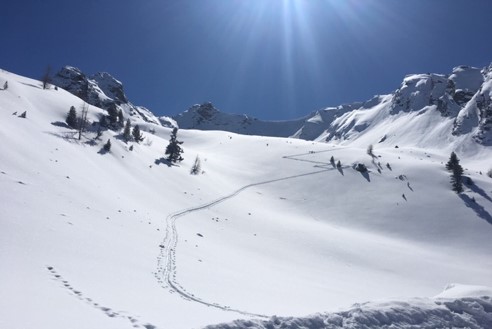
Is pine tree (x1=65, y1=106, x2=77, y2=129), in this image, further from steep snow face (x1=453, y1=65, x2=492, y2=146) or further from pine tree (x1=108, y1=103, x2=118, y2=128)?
steep snow face (x1=453, y1=65, x2=492, y2=146)

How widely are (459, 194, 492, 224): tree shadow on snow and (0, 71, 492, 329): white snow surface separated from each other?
0.32 meters

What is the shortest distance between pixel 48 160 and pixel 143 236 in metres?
16.3

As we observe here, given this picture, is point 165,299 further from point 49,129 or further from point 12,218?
point 49,129

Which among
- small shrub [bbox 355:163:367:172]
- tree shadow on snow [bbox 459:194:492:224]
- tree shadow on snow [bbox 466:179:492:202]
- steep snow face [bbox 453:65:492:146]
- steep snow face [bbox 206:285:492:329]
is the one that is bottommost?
steep snow face [bbox 206:285:492:329]

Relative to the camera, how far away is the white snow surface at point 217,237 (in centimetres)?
1135

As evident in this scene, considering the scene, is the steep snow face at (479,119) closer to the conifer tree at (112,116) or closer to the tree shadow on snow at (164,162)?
the tree shadow on snow at (164,162)

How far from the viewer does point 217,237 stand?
32094 mm

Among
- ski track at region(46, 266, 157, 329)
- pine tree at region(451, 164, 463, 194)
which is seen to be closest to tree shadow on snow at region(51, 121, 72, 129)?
ski track at region(46, 266, 157, 329)

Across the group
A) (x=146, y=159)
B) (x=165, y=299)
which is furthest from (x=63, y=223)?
(x=146, y=159)

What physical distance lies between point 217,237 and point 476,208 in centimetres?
4687

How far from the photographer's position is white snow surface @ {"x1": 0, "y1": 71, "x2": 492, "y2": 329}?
1135 centimetres

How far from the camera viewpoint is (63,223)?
1977 cm

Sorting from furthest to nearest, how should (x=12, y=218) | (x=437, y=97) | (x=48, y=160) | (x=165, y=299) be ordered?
(x=437, y=97) < (x=48, y=160) < (x=12, y=218) < (x=165, y=299)

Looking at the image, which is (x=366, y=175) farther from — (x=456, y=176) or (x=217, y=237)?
(x=217, y=237)
